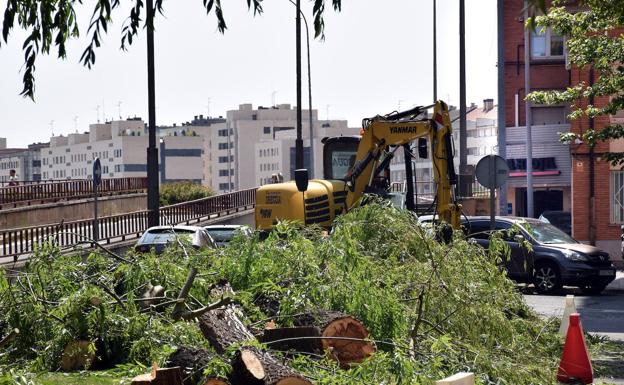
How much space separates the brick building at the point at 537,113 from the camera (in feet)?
158

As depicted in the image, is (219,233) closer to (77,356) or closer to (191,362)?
(77,356)

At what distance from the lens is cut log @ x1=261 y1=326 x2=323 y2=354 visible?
10.5m

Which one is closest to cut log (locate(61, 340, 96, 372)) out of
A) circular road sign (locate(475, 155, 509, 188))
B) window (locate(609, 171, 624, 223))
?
circular road sign (locate(475, 155, 509, 188))

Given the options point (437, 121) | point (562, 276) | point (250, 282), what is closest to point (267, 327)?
point (250, 282)

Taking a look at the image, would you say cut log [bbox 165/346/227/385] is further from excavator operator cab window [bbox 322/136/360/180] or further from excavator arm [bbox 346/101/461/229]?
excavator operator cab window [bbox 322/136/360/180]

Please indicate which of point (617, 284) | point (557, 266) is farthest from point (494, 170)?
point (617, 284)

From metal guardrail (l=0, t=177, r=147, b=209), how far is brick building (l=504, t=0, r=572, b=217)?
1934 cm

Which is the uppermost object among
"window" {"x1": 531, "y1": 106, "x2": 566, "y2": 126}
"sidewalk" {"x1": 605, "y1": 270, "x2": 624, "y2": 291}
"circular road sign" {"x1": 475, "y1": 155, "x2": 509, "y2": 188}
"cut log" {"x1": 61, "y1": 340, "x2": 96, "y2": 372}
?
"window" {"x1": 531, "y1": 106, "x2": 566, "y2": 126}

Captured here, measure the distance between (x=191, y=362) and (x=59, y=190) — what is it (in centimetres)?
4998

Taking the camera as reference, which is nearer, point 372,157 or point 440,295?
point 440,295

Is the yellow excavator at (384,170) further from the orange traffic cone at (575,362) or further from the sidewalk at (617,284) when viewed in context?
the orange traffic cone at (575,362)

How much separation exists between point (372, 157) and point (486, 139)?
137m

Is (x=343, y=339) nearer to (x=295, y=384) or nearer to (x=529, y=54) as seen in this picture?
(x=295, y=384)

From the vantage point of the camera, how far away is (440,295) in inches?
482
